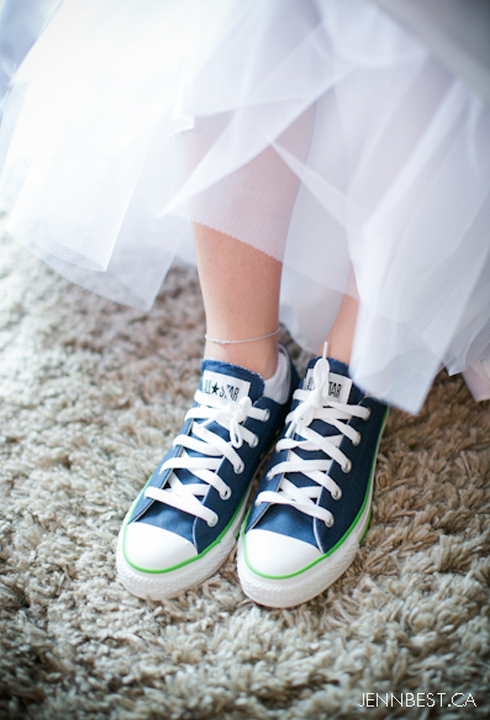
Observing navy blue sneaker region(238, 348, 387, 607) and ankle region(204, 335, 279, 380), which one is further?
ankle region(204, 335, 279, 380)

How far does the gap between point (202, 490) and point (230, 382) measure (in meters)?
0.13

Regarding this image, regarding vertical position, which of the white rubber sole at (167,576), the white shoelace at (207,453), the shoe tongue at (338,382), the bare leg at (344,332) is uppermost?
the bare leg at (344,332)

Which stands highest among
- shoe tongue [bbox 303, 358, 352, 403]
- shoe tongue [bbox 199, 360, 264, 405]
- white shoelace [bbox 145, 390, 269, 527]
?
shoe tongue [bbox 303, 358, 352, 403]

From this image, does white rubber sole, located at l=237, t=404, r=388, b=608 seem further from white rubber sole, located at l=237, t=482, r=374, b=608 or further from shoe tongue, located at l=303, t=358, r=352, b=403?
shoe tongue, located at l=303, t=358, r=352, b=403

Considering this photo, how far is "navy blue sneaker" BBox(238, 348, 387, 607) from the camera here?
1.59 ft

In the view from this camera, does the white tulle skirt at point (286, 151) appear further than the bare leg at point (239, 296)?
No

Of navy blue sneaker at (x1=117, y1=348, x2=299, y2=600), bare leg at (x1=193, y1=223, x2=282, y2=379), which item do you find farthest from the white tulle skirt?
navy blue sneaker at (x1=117, y1=348, x2=299, y2=600)

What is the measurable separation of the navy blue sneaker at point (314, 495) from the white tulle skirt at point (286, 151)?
9 cm

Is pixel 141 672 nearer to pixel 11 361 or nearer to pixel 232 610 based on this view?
pixel 232 610

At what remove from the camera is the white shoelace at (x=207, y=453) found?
52 cm

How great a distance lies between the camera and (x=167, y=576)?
49 cm

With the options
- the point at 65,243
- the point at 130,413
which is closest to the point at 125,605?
the point at 130,413

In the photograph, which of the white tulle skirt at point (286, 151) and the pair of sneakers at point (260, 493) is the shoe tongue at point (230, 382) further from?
the white tulle skirt at point (286, 151)

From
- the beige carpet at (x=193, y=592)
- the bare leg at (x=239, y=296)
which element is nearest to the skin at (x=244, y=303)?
the bare leg at (x=239, y=296)
